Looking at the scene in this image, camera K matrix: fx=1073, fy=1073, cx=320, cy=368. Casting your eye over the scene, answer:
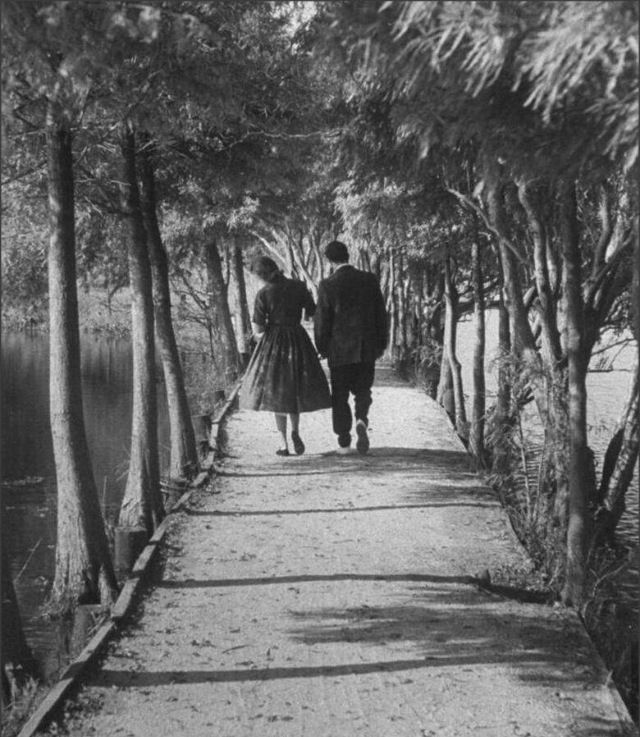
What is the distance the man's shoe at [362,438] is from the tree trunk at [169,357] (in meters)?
2.93

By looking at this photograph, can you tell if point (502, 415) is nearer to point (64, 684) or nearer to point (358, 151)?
point (358, 151)

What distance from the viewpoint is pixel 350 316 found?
10.9 metres

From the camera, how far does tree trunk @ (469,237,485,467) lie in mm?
13986

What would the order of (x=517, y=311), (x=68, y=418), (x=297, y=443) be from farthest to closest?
(x=297, y=443)
(x=517, y=311)
(x=68, y=418)

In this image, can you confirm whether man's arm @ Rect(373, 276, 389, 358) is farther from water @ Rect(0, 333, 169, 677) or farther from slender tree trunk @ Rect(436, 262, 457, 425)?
slender tree trunk @ Rect(436, 262, 457, 425)

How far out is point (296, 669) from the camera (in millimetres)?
6055

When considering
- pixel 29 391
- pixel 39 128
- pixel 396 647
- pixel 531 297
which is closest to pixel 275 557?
pixel 396 647

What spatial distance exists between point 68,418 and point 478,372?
25.4 ft

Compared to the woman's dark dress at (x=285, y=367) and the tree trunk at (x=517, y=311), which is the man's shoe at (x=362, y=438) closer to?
the woman's dark dress at (x=285, y=367)

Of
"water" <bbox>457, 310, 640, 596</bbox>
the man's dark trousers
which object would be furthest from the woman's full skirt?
"water" <bbox>457, 310, 640, 596</bbox>

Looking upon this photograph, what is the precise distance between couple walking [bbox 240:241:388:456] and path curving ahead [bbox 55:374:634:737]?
3.58ft

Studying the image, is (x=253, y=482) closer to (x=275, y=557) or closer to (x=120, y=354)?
(x=275, y=557)

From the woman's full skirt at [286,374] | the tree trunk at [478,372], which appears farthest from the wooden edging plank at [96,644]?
the tree trunk at [478,372]

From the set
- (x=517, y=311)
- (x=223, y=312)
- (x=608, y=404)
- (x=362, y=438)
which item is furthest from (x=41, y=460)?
(x=517, y=311)
